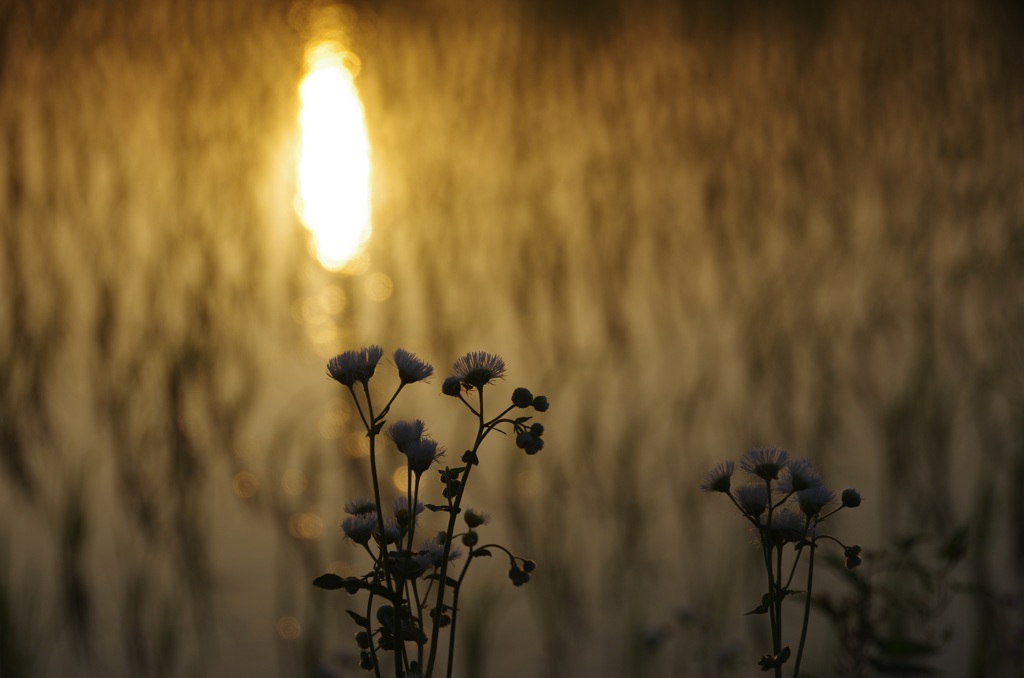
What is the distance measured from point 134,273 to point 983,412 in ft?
7.25

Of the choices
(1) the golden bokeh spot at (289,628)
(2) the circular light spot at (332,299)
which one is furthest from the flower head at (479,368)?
(2) the circular light spot at (332,299)

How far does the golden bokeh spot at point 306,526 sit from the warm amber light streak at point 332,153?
100 cm

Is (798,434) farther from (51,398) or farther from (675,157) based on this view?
(51,398)

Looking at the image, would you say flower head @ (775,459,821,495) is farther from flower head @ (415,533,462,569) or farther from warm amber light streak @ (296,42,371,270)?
warm amber light streak @ (296,42,371,270)

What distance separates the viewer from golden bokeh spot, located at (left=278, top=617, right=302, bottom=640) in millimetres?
1915

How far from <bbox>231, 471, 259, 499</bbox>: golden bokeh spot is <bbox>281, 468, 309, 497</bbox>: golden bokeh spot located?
7cm

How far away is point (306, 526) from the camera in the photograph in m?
2.15

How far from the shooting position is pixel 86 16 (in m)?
2.78

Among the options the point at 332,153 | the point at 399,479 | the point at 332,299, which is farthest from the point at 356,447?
the point at 332,153

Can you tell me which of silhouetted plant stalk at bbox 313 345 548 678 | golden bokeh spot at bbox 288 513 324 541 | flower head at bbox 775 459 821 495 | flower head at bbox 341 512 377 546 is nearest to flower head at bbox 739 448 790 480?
flower head at bbox 775 459 821 495

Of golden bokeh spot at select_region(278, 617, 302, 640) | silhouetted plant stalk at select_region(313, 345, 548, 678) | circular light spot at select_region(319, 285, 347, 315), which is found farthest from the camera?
circular light spot at select_region(319, 285, 347, 315)

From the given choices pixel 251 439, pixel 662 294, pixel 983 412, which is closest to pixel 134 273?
pixel 251 439

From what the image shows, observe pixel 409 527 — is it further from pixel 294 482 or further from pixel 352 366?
pixel 294 482

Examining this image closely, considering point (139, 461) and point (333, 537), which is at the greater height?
point (139, 461)
